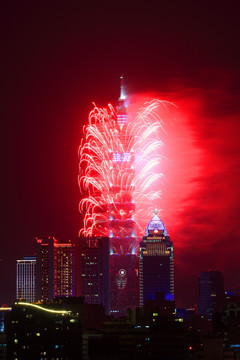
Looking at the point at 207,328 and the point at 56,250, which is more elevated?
the point at 56,250

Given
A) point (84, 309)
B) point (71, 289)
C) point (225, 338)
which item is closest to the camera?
point (225, 338)

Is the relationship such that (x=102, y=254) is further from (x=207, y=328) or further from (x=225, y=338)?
(x=225, y=338)

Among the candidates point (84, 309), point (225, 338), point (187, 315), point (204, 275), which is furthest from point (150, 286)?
point (225, 338)
